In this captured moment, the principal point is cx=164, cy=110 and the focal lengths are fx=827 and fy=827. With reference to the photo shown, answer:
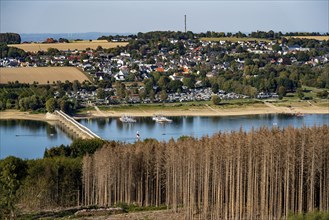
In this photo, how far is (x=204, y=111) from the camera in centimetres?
3269

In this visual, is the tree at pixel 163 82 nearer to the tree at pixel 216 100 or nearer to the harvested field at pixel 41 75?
the harvested field at pixel 41 75

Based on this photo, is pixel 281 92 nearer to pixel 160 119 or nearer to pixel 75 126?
pixel 160 119

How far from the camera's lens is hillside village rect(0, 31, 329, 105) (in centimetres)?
3759

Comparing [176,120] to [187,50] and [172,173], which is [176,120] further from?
[187,50]

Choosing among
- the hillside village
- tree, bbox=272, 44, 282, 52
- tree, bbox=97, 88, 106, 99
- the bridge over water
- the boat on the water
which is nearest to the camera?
the bridge over water

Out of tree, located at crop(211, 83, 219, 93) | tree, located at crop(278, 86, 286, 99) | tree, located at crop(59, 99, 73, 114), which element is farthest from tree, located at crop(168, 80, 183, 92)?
tree, located at crop(59, 99, 73, 114)

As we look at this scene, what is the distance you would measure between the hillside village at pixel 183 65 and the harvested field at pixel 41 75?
1.02 meters

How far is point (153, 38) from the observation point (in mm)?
58969

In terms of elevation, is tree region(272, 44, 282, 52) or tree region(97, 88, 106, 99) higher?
tree region(272, 44, 282, 52)

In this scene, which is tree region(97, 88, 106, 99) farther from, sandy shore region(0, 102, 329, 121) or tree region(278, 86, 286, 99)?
tree region(278, 86, 286, 99)

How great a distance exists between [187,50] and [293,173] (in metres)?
42.9

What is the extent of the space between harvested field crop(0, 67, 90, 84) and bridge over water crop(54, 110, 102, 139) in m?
9.03

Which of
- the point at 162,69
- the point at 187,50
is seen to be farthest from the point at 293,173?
the point at 187,50

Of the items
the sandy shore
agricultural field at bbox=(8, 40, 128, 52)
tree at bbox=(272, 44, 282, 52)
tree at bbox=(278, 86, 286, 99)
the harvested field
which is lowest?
the sandy shore
